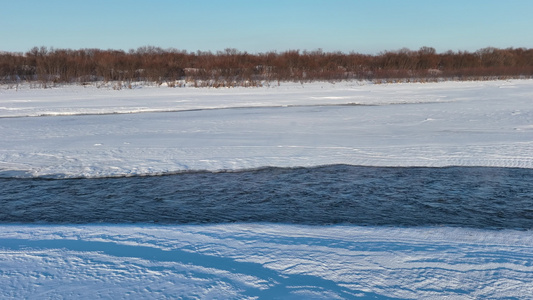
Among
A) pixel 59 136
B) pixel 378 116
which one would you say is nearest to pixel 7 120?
pixel 59 136

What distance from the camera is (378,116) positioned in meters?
12.0

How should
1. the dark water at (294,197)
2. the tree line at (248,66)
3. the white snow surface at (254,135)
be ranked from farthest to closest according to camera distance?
the tree line at (248,66) → the white snow surface at (254,135) → the dark water at (294,197)

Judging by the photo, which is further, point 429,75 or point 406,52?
point 406,52

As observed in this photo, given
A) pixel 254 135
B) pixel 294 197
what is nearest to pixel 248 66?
pixel 254 135

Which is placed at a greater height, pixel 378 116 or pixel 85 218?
pixel 378 116

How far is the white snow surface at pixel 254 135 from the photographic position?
23.3ft

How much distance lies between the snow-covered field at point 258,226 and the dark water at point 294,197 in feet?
1.16

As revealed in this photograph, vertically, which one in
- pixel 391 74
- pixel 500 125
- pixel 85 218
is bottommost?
pixel 85 218

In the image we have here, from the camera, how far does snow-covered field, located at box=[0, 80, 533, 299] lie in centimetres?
300

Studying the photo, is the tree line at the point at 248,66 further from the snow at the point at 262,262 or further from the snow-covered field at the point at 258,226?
the snow at the point at 262,262

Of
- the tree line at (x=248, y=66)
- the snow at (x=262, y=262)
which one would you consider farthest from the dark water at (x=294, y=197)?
the tree line at (x=248, y=66)

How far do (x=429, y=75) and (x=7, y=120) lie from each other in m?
25.4

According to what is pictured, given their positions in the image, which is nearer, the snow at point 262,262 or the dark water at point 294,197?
the snow at point 262,262

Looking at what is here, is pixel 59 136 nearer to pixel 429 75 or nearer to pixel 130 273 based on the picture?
pixel 130 273
